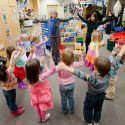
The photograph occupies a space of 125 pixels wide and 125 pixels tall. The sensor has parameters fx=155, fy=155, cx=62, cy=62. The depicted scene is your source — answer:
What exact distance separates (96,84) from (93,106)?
37 centimetres

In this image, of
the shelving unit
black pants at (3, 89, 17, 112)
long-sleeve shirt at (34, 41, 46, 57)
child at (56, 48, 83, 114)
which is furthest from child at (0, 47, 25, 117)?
the shelving unit

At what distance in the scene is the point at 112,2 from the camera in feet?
27.1

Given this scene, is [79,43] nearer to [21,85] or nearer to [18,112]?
[21,85]

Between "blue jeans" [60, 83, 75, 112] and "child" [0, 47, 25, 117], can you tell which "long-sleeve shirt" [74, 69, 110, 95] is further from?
"child" [0, 47, 25, 117]

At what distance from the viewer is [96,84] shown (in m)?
1.64

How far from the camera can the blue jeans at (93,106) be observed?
176cm

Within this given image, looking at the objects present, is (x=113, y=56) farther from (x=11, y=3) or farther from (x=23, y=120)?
(x=11, y=3)

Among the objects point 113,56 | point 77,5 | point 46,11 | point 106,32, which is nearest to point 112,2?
point 106,32

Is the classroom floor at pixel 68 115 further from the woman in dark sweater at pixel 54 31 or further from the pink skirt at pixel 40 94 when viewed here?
the woman in dark sweater at pixel 54 31

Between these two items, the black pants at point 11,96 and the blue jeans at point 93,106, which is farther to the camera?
the black pants at point 11,96

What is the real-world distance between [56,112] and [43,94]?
1.74ft

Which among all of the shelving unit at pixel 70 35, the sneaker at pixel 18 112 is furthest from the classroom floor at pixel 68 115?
the shelving unit at pixel 70 35

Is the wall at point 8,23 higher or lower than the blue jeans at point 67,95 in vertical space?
higher

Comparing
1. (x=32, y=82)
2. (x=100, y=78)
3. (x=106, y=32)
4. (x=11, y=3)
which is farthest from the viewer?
(x=106, y=32)
